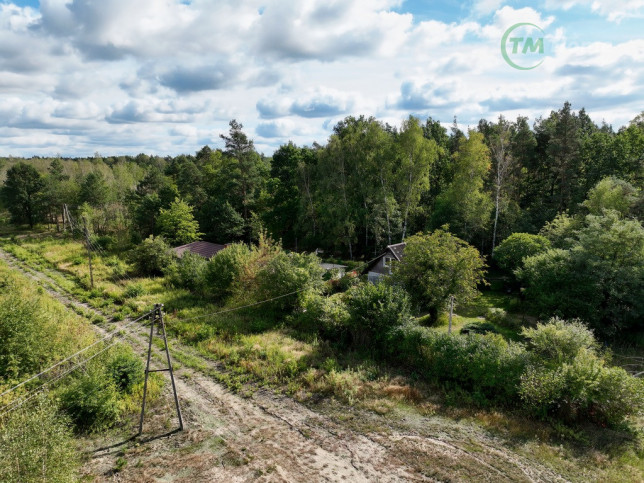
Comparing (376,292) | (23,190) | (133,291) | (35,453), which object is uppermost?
(23,190)

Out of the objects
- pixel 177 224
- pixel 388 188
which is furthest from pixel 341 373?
pixel 177 224

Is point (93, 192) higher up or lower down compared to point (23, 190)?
lower down

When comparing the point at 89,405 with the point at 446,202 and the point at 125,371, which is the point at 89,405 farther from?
the point at 446,202

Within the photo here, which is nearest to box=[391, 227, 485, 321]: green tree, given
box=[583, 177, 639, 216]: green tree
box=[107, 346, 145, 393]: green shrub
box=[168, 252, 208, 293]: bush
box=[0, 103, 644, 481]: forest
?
box=[0, 103, 644, 481]: forest

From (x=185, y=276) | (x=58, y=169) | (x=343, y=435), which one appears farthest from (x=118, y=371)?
(x=58, y=169)

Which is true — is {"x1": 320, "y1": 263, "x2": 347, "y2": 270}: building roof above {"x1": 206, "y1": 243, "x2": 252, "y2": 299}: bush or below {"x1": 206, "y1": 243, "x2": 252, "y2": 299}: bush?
below

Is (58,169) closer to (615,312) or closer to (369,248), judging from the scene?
(369,248)

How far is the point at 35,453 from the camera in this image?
888cm

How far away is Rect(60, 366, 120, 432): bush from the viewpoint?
43.1ft

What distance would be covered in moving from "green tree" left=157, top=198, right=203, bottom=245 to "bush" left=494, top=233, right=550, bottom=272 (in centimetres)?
3195

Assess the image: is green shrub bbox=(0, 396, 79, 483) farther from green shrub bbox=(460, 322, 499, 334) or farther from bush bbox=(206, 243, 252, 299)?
green shrub bbox=(460, 322, 499, 334)

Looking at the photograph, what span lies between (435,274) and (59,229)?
58.1 m

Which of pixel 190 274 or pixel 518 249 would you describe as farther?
pixel 190 274

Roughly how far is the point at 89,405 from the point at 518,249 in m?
29.2
